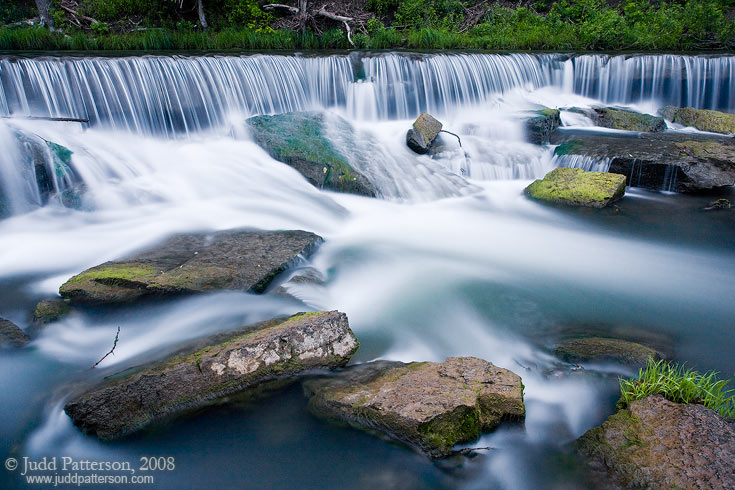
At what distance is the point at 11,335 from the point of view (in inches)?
163

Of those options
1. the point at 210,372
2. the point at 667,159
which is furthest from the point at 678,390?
the point at 667,159

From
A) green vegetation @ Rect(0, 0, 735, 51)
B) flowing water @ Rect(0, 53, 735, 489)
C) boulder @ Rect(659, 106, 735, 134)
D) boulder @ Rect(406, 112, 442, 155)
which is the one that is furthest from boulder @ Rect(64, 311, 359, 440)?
green vegetation @ Rect(0, 0, 735, 51)

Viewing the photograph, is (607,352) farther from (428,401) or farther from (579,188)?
(579,188)

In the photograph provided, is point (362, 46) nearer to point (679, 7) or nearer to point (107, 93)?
point (107, 93)

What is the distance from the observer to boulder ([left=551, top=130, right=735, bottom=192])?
792 cm

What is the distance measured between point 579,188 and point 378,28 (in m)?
9.37

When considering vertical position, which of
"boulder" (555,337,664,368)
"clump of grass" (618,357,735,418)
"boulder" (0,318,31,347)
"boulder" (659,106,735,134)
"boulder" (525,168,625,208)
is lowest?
"boulder" (555,337,664,368)

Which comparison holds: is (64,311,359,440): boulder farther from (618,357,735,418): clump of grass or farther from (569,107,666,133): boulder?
(569,107,666,133): boulder

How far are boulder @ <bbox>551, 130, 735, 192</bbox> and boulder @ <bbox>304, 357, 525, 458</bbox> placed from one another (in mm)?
6385

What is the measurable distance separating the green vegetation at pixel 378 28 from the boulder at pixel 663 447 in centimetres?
1234

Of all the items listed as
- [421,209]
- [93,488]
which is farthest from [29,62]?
[93,488]

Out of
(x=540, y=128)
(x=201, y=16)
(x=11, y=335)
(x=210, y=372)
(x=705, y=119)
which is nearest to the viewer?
(x=210, y=372)

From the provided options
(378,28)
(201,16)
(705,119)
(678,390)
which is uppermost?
(201,16)

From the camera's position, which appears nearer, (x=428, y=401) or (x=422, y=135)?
(x=428, y=401)
